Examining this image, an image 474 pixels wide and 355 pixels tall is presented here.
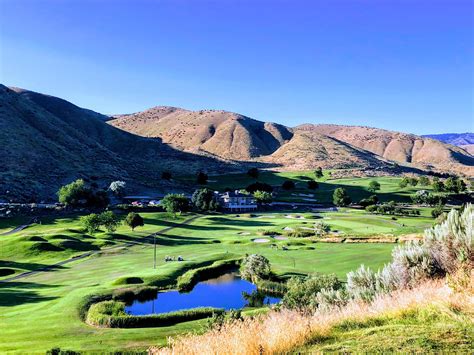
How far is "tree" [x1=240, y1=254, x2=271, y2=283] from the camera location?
50.7 m

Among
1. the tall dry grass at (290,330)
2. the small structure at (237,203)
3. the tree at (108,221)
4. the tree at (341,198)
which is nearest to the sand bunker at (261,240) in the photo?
the tree at (108,221)

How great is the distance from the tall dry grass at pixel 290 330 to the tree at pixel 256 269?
117 ft

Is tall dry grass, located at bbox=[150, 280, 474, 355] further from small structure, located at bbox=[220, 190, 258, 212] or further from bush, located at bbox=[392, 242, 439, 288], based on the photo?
small structure, located at bbox=[220, 190, 258, 212]

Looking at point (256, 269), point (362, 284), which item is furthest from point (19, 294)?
point (362, 284)

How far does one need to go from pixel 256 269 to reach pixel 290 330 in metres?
39.9

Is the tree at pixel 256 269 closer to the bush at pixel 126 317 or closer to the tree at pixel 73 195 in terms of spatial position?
the bush at pixel 126 317

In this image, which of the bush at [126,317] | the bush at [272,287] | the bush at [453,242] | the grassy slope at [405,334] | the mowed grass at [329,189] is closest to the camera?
the grassy slope at [405,334]

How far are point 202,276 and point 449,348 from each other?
46.4 meters

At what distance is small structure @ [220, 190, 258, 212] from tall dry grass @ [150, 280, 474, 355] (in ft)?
403

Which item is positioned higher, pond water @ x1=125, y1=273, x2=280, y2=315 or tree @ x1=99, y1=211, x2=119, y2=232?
tree @ x1=99, y1=211, x2=119, y2=232

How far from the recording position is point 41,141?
550 feet

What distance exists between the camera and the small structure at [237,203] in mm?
139000

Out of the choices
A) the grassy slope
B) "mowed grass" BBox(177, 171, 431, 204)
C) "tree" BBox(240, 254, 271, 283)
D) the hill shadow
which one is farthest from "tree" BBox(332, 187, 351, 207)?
the grassy slope

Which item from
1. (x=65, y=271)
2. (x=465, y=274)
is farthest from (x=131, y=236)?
(x=465, y=274)
